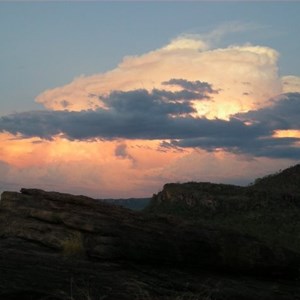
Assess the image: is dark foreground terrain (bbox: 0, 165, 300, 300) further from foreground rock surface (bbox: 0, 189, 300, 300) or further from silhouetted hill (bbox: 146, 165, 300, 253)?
silhouetted hill (bbox: 146, 165, 300, 253)

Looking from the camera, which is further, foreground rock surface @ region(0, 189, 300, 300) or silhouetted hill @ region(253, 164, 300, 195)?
silhouetted hill @ region(253, 164, 300, 195)

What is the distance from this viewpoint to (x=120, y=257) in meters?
15.3

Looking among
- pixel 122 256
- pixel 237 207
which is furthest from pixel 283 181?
pixel 122 256

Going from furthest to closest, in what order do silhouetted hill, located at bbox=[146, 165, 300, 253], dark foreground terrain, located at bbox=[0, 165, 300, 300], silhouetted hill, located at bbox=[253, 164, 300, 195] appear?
1. silhouetted hill, located at bbox=[253, 164, 300, 195]
2. silhouetted hill, located at bbox=[146, 165, 300, 253]
3. dark foreground terrain, located at bbox=[0, 165, 300, 300]

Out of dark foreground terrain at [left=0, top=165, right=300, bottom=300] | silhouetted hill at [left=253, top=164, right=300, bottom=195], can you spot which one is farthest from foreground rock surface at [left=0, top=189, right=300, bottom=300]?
silhouetted hill at [left=253, top=164, right=300, bottom=195]

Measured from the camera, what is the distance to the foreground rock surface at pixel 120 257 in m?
12.1

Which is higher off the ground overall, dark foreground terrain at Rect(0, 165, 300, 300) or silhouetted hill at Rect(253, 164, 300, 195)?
silhouetted hill at Rect(253, 164, 300, 195)

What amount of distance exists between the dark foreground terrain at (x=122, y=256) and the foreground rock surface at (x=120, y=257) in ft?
0.10

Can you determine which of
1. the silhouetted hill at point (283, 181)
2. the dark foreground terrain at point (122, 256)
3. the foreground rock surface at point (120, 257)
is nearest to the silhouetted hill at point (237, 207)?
the silhouetted hill at point (283, 181)

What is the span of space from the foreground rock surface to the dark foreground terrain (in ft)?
0.10

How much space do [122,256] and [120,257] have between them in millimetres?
79

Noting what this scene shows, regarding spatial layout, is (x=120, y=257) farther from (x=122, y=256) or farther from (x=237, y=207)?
(x=237, y=207)

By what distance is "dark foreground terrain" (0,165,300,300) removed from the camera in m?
12.1

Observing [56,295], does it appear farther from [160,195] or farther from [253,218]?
[160,195]
